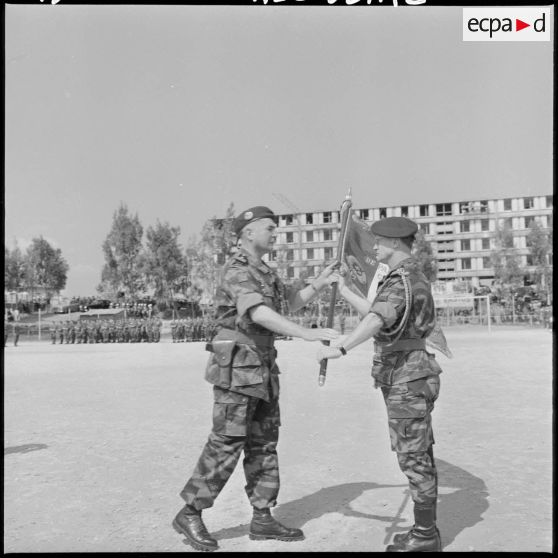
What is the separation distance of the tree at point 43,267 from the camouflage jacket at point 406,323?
58886 millimetres

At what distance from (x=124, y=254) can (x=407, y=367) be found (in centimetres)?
5580

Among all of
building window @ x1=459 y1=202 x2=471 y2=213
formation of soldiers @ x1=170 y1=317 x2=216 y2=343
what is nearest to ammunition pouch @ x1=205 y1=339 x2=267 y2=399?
formation of soldiers @ x1=170 y1=317 x2=216 y2=343

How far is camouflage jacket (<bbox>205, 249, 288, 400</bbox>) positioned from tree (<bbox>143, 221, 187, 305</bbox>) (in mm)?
51592

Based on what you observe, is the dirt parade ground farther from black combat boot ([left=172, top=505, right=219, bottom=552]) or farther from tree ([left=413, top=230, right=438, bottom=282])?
tree ([left=413, top=230, right=438, bottom=282])

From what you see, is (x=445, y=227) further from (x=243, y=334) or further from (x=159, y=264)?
(x=243, y=334)

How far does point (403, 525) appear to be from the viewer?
13.4 feet

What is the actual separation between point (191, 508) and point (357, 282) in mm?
2337

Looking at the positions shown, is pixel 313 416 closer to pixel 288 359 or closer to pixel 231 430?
pixel 231 430

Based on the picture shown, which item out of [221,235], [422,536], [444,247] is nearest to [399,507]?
[422,536]

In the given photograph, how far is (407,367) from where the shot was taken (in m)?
A: 3.77

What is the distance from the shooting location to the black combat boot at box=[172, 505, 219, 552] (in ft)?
12.1

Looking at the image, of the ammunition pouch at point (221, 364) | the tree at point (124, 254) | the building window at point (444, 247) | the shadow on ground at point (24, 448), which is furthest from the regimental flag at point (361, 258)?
the building window at point (444, 247)

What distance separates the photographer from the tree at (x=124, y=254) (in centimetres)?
5731

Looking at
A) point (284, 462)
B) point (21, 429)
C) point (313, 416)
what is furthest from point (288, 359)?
point (284, 462)
